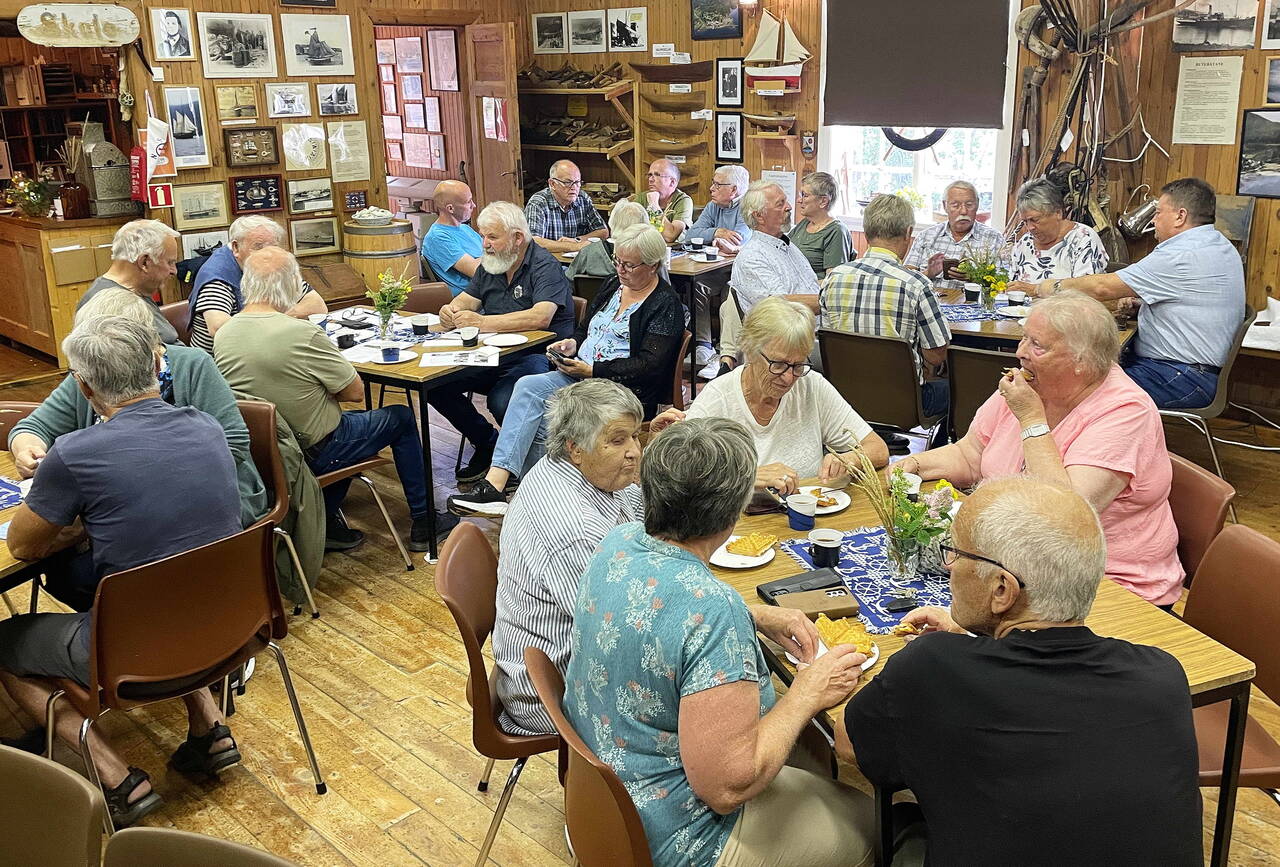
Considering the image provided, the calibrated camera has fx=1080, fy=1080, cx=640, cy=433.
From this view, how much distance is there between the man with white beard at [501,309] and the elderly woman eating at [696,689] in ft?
10.4

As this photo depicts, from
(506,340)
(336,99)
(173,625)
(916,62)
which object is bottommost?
(173,625)

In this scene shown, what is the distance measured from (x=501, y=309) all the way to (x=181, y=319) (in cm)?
162

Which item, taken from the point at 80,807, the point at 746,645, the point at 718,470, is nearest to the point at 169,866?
the point at 80,807

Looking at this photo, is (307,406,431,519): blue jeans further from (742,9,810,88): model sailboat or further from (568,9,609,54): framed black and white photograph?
(568,9,609,54): framed black and white photograph

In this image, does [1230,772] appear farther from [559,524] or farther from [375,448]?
[375,448]

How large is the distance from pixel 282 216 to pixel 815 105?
4.10 metres

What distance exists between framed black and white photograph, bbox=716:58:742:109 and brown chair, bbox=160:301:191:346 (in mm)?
4716

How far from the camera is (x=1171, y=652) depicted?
85.9 inches

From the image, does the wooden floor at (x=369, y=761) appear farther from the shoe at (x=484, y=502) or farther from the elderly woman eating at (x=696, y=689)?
the elderly woman eating at (x=696, y=689)

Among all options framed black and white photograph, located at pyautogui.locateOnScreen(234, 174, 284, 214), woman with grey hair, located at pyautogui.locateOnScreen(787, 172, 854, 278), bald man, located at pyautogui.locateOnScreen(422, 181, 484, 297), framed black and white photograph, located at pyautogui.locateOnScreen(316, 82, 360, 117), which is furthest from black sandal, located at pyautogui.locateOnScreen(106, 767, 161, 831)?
framed black and white photograph, located at pyautogui.locateOnScreen(316, 82, 360, 117)

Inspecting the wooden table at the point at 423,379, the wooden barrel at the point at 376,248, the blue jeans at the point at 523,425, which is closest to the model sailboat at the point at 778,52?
the wooden barrel at the point at 376,248

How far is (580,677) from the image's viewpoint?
197 cm

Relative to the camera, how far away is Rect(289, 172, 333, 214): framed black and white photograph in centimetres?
818

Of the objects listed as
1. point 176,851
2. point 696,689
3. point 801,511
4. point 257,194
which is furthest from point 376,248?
point 176,851
